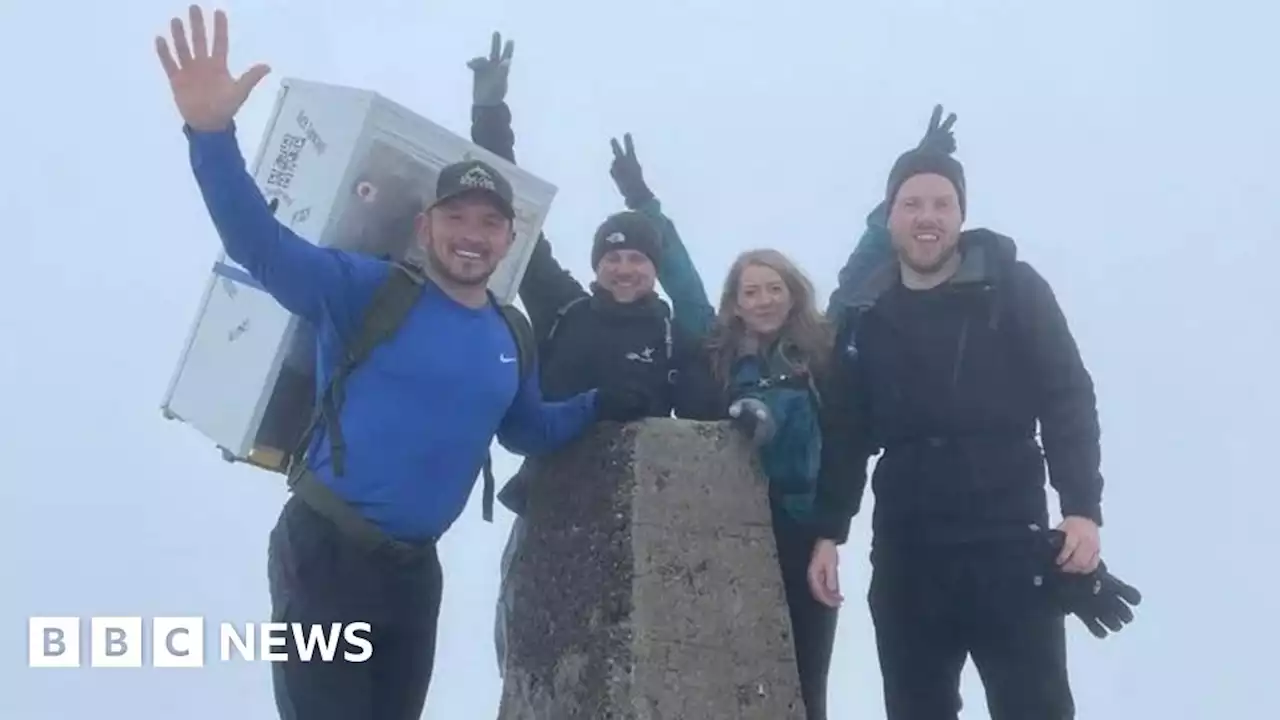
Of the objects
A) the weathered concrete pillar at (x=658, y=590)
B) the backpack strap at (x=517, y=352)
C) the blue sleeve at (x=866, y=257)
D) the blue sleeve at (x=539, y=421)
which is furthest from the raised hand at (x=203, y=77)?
the blue sleeve at (x=866, y=257)

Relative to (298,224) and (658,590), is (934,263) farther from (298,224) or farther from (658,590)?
(298,224)

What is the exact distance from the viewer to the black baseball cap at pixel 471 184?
5.04 metres

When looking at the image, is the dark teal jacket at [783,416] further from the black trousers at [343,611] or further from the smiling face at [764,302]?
the black trousers at [343,611]

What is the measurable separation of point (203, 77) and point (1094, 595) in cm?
351

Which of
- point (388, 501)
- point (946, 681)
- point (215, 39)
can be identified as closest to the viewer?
point (215, 39)

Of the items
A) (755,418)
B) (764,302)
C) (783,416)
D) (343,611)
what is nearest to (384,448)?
(343,611)

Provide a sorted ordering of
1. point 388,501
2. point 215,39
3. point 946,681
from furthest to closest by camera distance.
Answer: point 946,681, point 388,501, point 215,39

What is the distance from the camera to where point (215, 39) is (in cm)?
452

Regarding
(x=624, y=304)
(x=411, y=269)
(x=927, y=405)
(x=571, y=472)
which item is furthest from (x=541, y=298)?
(x=927, y=405)

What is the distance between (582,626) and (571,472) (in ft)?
2.19

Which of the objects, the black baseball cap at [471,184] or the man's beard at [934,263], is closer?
the black baseball cap at [471,184]

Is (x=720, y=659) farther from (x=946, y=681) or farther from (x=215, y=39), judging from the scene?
(x=215, y=39)

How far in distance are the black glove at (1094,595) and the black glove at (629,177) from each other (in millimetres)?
2787

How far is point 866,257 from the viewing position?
6.37m
